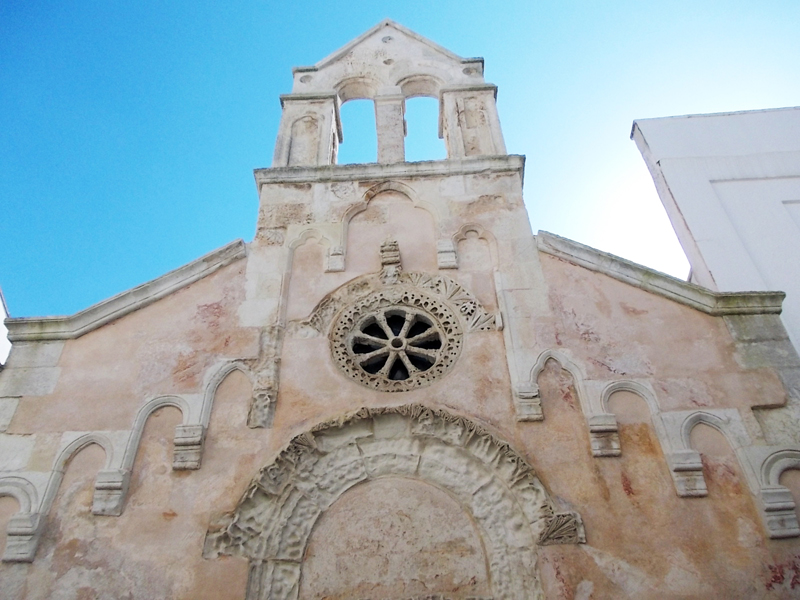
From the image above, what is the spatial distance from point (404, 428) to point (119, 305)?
342 centimetres

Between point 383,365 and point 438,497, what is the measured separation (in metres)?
1.53

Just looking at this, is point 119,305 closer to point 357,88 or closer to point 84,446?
point 84,446

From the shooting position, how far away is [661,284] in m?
6.42

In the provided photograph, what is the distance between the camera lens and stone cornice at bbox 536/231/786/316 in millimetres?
6164

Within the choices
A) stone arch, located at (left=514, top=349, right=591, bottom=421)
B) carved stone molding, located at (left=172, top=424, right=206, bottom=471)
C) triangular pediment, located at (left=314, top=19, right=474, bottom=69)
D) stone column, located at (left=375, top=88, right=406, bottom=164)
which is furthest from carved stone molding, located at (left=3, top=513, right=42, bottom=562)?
triangular pediment, located at (left=314, top=19, right=474, bottom=69)

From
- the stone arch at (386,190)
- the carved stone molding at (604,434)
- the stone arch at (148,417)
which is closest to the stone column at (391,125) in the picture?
the stone arch at (386,190)

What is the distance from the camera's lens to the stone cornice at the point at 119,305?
243 inches

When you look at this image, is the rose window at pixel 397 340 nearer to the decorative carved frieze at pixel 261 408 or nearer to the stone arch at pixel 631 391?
the decorative carved frieze at pixel 261 408

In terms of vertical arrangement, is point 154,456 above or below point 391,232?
below

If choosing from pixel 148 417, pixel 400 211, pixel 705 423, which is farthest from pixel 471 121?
pixel 148 417

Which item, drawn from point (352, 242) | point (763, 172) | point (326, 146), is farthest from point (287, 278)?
point (763, 172)

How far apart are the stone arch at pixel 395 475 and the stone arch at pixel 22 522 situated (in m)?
1.45

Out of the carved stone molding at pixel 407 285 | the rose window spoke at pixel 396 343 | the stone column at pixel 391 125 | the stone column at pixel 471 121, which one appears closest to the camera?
the rose window spoke at pixel 396 343

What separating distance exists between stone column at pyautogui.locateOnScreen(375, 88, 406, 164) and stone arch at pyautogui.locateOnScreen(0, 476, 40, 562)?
→ 223 inches
